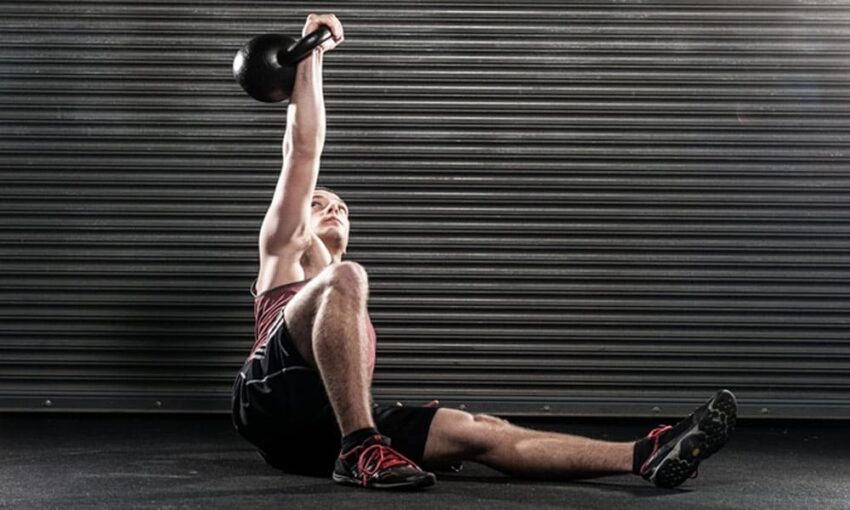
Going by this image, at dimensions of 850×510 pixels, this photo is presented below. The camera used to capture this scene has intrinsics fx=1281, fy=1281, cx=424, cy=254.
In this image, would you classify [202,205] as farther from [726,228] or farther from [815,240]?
[815,240]

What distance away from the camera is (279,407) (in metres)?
3.66

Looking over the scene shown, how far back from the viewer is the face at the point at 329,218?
14.2ft

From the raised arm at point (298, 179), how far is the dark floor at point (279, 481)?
669mm

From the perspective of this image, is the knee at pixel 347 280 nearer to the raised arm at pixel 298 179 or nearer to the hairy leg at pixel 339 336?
the hairy leg at pixel 339 336

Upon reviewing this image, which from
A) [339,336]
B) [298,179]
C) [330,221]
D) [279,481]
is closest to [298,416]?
[279,481]

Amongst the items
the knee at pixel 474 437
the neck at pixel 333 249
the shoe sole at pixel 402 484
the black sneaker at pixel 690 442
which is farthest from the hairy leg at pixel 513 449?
the neck at pixel 333 249

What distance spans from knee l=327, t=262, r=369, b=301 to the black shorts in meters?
0.24

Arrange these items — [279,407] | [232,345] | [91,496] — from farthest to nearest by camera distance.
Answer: [232,345] → [279,407] → [91,496]

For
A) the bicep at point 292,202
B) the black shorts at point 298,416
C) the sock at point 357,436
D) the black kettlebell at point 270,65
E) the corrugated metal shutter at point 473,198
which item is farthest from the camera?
the corrugated metal shutter at point 473,198

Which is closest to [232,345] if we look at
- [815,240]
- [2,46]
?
[2,46]

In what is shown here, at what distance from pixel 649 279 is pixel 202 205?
201 centimetres

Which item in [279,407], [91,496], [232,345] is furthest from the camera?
[232,345]

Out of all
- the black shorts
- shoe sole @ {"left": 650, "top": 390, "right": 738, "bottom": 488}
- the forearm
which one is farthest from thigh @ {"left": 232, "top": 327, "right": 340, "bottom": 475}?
shoe sole @ {"left": 650, "top": 390, "right": 738, "bottom": 488}

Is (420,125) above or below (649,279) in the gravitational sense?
above
